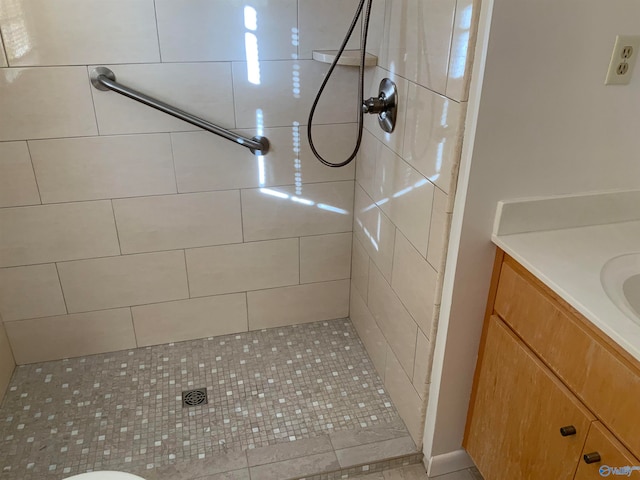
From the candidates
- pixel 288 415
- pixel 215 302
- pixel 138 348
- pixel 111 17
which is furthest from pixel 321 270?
pixel 111 17

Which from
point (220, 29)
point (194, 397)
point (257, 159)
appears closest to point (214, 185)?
point (257, 159)

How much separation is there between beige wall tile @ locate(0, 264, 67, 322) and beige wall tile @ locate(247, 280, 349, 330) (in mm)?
765

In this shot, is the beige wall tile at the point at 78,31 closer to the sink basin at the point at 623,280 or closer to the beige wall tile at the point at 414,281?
the beige wall tile at the point at 414,281

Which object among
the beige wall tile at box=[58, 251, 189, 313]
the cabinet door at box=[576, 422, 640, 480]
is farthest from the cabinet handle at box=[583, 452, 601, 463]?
the beige wall tile at box=[58, 251, 189, 313]

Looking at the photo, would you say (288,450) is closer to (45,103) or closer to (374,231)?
(374,231)

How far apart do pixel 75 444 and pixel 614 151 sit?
74.4 inches

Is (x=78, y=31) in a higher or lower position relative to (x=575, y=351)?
higher

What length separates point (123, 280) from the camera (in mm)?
2100

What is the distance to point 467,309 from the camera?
4.88 ft

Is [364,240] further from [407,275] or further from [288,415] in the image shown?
[288,415]

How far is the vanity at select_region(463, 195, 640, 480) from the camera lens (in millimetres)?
1054

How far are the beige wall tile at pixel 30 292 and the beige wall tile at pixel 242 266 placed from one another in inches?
20.2

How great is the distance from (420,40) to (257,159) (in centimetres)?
80

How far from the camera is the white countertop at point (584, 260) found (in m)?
1.04
